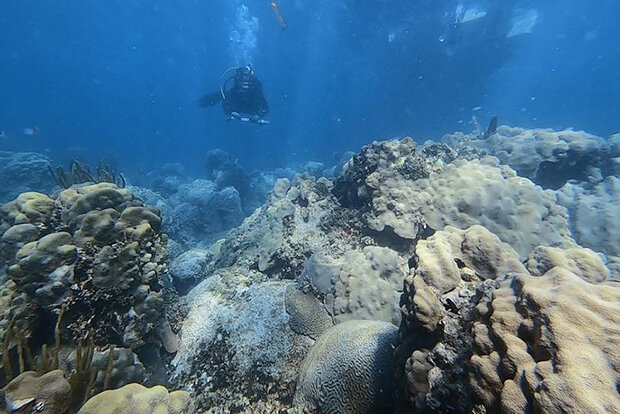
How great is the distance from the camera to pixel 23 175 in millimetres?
14289

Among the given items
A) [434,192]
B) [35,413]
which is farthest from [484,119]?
[35,413]

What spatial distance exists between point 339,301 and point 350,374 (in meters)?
1.39

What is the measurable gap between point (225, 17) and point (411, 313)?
160ft

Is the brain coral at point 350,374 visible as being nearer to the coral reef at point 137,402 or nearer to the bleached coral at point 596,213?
the coral reef at point 137,402

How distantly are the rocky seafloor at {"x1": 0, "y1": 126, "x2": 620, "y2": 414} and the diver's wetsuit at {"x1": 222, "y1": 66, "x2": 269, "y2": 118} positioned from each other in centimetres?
695

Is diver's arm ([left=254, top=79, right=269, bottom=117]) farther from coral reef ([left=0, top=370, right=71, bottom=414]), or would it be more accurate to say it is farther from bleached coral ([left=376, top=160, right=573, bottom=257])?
coral reef ([left=0, top=370, right=71, bottom=414])

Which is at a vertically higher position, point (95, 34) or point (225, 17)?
point (95, 34)

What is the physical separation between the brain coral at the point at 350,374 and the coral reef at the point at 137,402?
124cm

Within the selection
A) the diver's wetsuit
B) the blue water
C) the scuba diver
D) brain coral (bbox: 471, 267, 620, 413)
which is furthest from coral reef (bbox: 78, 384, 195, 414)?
the blue water

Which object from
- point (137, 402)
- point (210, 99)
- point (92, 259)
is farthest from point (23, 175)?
point (137, 402)

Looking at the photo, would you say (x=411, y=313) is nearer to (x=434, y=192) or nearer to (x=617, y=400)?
(x=617, y=400)

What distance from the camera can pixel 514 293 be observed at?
Answer: 74.7 inches

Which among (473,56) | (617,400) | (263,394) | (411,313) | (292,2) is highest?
(292,2)

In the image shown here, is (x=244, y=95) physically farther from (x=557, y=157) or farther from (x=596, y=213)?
(x=596, y=213)
